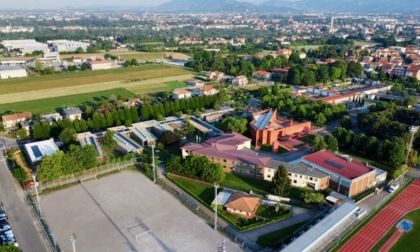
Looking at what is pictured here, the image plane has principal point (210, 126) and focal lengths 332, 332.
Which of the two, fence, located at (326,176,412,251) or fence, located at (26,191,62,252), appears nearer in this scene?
fence, located at (26,191,62,252)

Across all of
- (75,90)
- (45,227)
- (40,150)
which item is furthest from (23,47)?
(45,227)

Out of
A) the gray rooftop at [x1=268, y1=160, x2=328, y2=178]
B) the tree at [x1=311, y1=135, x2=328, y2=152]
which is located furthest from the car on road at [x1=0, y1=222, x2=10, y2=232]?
the tree at [x1=311, y1=135, x2=328, y2=152]

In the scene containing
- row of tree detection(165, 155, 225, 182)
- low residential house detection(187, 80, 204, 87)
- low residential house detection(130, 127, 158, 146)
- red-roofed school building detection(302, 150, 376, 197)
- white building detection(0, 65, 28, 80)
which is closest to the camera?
red-roofed school building detection(302, 150, 376, 197)

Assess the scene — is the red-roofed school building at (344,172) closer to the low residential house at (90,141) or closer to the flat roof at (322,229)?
the flat roof at (322,229)

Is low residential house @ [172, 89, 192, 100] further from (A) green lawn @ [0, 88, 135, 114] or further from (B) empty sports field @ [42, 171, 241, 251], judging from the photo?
(B) empty sports field @ [42, 171, 241, 251]

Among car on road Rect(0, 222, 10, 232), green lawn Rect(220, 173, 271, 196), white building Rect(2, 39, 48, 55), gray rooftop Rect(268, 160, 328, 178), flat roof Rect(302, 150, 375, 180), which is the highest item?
white building Rect(2, 39, 48, 55)

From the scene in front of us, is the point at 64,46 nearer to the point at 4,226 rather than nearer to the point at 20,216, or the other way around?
the point at 20,216

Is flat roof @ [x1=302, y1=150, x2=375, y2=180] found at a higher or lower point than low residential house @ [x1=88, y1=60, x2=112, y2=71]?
higher

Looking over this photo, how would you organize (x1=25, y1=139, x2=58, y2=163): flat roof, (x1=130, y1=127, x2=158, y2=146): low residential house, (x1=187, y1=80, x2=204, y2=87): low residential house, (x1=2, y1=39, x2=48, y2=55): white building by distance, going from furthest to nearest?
(x1=2, y1=39, x2=48, y2=55): white building → (x1=187, y1=80, x2=204, y2=87): low residential house → (x1=130, y1=127, x2=158, y2=146): low residential house → (x1=25, y1=139, x2=58, y2=163): flat roof
